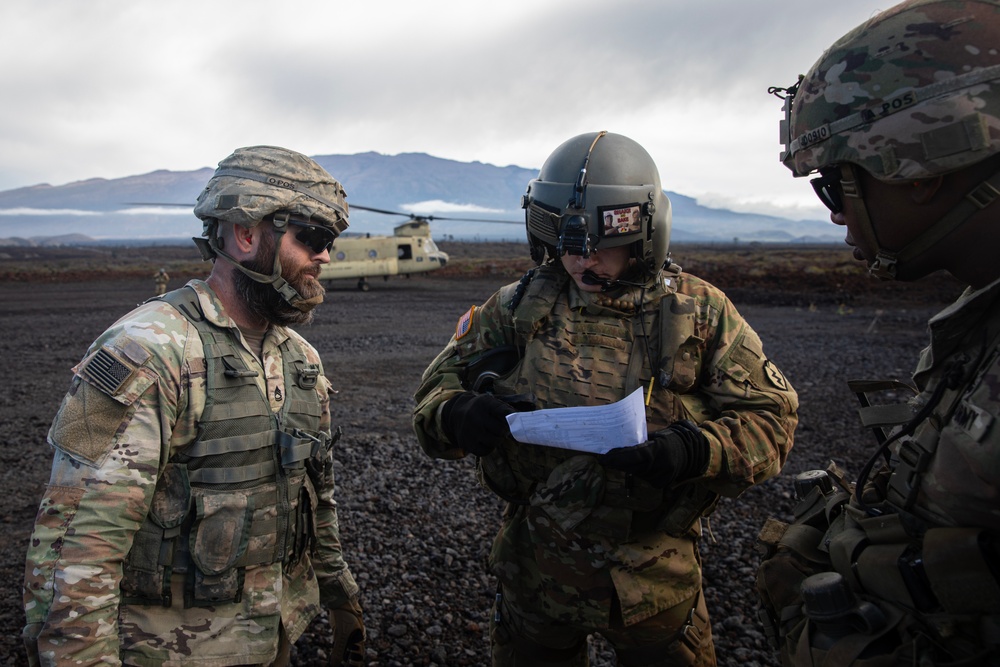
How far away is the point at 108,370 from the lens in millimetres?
2000

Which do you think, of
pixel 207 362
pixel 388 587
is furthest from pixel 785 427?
pixel 388 587

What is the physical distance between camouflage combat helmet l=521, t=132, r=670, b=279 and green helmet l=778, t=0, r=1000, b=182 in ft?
2.86

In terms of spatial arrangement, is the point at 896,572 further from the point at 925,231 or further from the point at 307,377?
the point at 307,377

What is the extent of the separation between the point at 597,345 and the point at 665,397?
0.32 meters

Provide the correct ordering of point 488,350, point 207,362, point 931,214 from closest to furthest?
point 931,214
point 207,362
point 488,350

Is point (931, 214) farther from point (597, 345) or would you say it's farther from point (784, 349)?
point (784, 349)

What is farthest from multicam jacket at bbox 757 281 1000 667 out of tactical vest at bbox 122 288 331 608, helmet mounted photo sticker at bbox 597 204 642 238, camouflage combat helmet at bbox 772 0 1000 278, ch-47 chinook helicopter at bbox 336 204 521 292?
ch-47 chinook helicopter at bbox 336 204 521 292

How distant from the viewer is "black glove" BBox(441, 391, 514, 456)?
2.37 metres

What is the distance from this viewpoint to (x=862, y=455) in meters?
6.99

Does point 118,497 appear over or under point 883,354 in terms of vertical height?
over

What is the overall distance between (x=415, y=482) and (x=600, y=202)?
14.6 ft

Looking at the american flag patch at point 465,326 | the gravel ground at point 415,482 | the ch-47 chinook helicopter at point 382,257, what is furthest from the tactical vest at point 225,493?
the ch-47 chinook helicopter at point 382,257

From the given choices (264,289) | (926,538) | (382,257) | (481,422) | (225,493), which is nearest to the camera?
(926,538)

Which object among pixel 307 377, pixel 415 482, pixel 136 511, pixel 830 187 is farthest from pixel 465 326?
pixel 415 482
